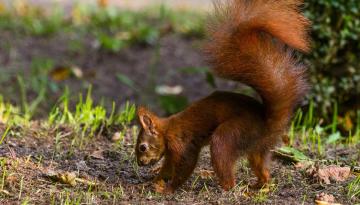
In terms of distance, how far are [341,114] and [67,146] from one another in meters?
2.31

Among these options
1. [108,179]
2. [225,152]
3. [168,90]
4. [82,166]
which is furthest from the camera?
[168,90]

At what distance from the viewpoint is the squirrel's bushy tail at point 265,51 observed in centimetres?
369

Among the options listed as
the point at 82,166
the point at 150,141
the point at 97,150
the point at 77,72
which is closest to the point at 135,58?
the point at 77,72

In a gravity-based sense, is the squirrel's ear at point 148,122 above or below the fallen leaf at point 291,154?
above

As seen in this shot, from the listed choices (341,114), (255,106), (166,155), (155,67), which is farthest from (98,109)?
(155,67)

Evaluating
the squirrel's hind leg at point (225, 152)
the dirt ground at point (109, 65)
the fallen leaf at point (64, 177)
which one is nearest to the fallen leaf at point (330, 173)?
the squirrel's hind leg at point (225, 152)

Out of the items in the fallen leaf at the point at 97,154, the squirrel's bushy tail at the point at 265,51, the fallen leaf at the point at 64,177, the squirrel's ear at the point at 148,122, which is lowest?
the fallen leaf at the point at 97,154

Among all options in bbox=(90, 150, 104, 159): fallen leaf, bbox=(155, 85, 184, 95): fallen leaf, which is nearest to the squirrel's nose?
bbox=(90, 150, 104, 159): fallen leaf

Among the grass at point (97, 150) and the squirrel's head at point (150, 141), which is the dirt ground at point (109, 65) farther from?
the squirrel's head at point (150, 141)

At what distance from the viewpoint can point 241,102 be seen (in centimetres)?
380

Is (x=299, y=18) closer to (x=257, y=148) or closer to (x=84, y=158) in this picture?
(x=257, y=148)

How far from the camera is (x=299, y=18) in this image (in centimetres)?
377

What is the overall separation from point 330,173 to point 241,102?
644 mm

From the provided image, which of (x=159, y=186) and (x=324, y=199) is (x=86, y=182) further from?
(x=324, y=199)
